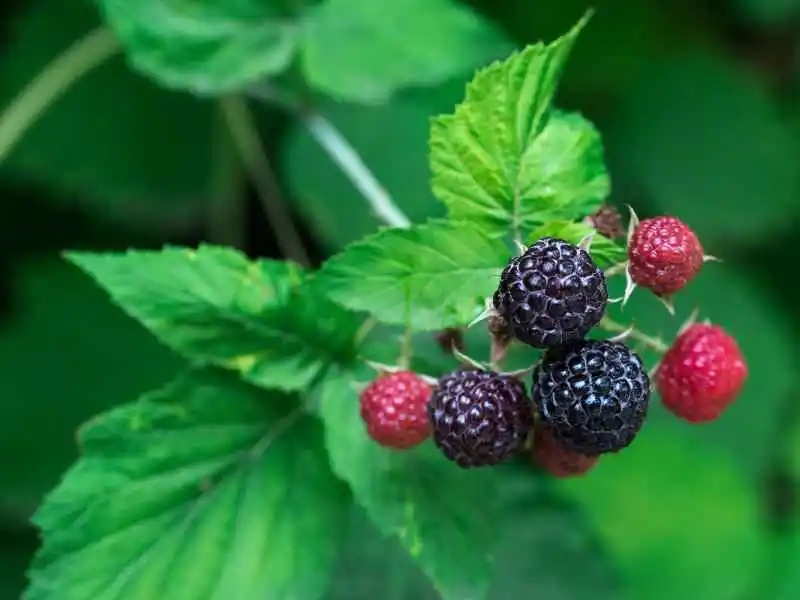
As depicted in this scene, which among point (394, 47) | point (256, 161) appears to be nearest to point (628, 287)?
point (394, 47)

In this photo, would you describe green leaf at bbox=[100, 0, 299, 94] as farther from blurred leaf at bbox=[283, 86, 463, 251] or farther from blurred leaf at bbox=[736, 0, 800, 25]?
blurred leaf at bbox=[736, 0, 800, 25]

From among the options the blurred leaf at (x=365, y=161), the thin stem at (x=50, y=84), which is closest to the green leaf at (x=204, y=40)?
the thin stem at (x=50, y=84)

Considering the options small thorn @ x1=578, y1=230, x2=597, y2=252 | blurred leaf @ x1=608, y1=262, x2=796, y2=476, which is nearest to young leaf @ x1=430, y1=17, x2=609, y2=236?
small thorn @ x1=578, y1=230, x2=597, y2=252

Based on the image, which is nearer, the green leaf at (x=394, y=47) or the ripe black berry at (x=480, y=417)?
the ripe black berry at (x=480, y=417)

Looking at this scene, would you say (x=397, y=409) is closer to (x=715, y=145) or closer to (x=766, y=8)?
(x=766, y=8)

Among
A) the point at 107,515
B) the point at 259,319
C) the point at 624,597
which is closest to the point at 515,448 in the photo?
the point at 259,319

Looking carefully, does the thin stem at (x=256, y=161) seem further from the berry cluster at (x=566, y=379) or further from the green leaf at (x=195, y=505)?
the berry cluster at (x=566, y=379)

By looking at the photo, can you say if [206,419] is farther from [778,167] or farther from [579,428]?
[778,167]
